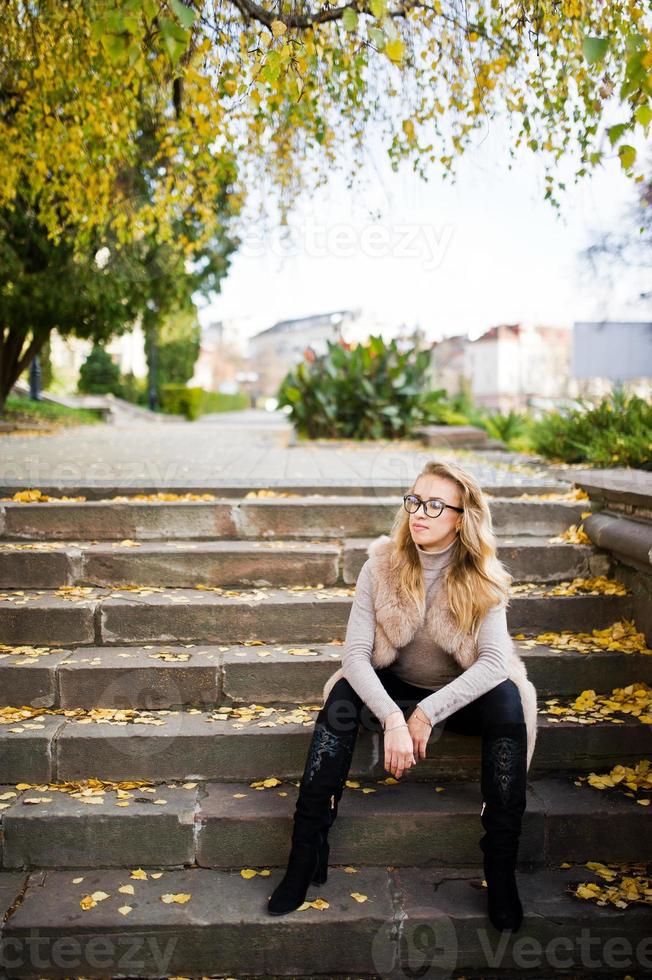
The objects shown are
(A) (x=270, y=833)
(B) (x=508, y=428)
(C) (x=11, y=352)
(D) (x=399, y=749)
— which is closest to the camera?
(D) (x=399, y=749)

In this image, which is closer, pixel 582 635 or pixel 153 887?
pixel 153 887

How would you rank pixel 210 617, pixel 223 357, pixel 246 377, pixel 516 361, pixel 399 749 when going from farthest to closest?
1. pixel 246 377
2. pixel 223 357
3. pixel 516 361
4. pixel 210 617
5. pixel 399 749

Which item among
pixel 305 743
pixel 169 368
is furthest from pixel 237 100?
A: pixel 169 368

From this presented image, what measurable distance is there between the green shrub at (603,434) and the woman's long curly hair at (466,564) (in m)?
3.33

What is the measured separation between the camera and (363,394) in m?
10.6

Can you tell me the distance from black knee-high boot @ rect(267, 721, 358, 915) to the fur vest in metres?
A: 0.23

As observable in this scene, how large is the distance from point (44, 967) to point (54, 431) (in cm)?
1086

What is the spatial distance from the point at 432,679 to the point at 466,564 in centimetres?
43

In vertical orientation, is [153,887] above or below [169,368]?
below

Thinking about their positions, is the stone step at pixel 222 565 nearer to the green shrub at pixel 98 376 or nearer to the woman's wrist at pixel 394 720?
the woman's wrist at pixel 394 720

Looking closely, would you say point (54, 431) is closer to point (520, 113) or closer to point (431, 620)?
point (520, 113)

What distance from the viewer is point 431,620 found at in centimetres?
279

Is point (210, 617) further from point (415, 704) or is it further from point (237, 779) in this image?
point (415, 704)

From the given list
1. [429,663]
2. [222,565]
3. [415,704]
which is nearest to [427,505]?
[429,663]
